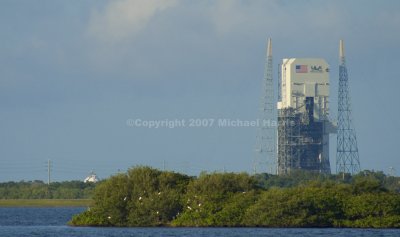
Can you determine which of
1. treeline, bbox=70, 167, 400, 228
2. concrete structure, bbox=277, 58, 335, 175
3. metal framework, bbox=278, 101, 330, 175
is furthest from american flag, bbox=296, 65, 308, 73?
treeline, bbox=70, 167, 400, 228

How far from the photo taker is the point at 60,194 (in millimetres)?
185125

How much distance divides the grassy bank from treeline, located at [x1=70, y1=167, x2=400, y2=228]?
8313cm

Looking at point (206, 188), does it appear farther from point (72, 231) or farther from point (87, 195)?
point (87, 195)

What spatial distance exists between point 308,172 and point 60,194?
3871 cm

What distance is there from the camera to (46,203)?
176m

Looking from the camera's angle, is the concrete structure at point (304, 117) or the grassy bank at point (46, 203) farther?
the concrete structure at point (304, 117)

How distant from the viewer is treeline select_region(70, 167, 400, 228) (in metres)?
83.0

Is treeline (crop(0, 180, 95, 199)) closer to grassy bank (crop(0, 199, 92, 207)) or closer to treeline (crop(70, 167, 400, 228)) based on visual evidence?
grassy bank (crop(0, 199, 92, 207))

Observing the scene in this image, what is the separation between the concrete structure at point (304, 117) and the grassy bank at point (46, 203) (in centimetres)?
2926

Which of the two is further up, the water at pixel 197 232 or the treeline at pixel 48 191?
the treeline at pixel 48 191

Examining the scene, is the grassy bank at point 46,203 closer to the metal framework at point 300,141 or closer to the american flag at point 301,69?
the metal framework at point 300,141

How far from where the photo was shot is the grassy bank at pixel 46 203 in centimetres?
17246

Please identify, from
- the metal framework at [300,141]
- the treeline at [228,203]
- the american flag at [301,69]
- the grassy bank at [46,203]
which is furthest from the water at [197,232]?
the american flag at [301,69]

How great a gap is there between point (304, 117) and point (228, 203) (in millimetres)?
93513
